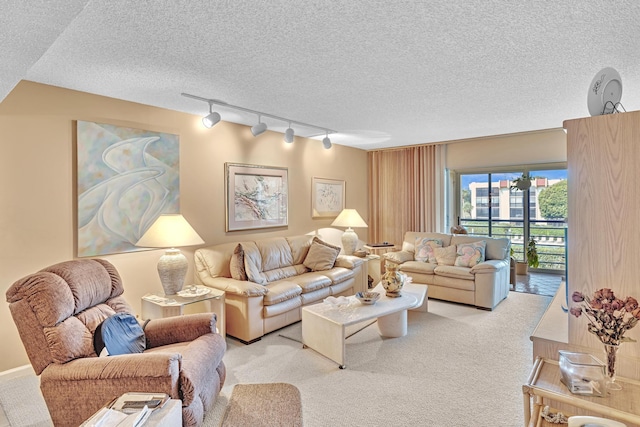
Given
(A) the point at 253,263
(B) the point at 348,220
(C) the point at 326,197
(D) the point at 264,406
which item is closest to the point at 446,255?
(B) the point at 348,220

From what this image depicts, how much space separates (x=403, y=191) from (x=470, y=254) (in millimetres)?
2243

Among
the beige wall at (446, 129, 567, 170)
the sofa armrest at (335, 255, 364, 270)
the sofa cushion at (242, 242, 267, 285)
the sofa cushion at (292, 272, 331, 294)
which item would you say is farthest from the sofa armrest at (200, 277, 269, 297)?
the beige wall at (446, 129, 567, 170)

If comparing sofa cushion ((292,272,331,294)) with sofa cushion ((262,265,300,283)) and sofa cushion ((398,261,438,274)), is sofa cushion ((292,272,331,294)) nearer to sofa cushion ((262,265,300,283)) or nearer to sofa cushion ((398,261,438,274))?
sofa cushion ((262,265,300,283))

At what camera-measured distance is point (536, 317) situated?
4086 millimetres

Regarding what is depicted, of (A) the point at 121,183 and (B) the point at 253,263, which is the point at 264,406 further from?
(A) the point at 121,183

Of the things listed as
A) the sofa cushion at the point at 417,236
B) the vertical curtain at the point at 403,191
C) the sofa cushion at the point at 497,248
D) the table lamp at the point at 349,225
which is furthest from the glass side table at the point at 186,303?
the vertical curtain at the point at 403,191

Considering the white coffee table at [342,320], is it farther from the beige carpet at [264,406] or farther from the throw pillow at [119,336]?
the throw pillow at [119,336]

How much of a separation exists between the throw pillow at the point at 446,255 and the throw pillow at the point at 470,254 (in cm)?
8

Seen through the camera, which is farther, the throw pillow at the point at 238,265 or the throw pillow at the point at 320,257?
the throw pillow at the point at 320,257

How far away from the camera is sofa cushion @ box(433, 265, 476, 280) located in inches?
177

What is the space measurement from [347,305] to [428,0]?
259cm

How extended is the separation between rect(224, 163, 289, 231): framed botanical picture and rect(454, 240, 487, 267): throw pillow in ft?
8.44

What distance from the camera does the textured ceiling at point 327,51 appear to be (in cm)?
177

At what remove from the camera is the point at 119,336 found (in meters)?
2.15
